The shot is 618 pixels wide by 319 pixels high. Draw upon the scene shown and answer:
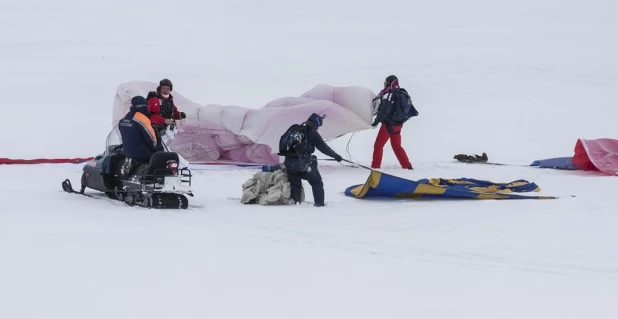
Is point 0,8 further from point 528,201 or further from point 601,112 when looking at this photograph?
point 528,201

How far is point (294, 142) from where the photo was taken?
8.78 metres

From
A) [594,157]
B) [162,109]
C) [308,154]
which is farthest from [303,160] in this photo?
[594,157]

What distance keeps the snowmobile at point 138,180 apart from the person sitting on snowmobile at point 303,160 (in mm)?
900

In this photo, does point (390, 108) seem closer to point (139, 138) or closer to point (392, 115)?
point (392, 115)

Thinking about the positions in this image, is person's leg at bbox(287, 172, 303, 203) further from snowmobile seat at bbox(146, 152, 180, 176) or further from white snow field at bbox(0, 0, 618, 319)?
snowmobile seat at bbox(146, 152, 180, 176)

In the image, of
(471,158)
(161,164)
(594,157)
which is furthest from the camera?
(471,158)

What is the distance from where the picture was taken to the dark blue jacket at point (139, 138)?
28.1ft

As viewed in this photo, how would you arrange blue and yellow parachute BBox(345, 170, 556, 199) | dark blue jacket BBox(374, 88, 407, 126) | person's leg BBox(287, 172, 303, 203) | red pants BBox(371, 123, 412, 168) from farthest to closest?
red pants BBox(371, 123, 412, 168)
dark blue jacket BBox(374, 88, 407, 126)
blue and yellow parachute BBox(345, 170, 556, 199)
person's leg BBox(287, 172, 303, 203)

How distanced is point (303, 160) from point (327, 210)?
1.71ft

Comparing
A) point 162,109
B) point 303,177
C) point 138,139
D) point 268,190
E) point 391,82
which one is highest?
point 391,82

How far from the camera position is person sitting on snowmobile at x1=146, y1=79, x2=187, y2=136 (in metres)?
10.0

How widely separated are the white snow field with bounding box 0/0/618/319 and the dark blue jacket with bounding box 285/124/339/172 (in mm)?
370

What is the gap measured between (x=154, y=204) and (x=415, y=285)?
330cm

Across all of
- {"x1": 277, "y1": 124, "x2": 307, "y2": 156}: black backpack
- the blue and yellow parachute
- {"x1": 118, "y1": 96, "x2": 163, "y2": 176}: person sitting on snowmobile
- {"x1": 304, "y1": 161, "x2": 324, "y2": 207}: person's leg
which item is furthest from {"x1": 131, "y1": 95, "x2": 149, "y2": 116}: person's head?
the blue and yellow parachute
